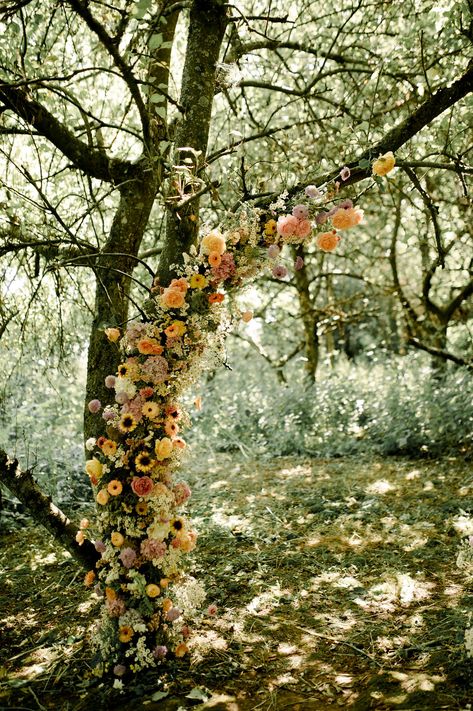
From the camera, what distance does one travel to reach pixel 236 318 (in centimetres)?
298

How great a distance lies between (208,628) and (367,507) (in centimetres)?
239

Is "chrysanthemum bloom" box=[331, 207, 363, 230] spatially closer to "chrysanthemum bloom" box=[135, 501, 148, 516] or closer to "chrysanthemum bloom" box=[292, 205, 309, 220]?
"chrysanthemum bloom" box=[292, 205, 309, 220]

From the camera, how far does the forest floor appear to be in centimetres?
274

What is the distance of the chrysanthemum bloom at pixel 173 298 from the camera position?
2.75 metres

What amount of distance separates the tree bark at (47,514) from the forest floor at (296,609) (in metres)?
0.56

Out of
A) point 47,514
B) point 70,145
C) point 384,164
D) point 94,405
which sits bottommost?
point 47,514

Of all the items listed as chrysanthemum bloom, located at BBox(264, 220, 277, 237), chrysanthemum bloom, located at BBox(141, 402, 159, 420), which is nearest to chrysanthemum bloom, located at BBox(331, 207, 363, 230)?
chrysanthemum bloom, located at BBox(264, 220, 277, 237)

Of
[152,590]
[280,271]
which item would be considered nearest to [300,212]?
[280,271]

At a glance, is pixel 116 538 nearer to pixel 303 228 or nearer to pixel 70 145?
pixel 303 228

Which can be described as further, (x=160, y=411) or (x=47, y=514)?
(x=47, y=514)

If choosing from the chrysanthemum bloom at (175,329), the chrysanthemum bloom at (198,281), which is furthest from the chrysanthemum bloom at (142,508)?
the chrysanthemum bloom at (198,281)

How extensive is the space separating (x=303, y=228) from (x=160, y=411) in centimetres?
116

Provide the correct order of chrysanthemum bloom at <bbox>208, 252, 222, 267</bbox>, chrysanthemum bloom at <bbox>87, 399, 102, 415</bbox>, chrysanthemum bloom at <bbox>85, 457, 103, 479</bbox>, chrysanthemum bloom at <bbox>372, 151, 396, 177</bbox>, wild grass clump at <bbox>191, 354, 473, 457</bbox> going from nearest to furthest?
chrysanthemum bloom at <bbox>372, 151, 396, 177</bbox> → chrysanthemum bloom at <bbox>208, 252, 222, 267</bbox> → chrysanthemum bloom at <bbox>85, 457, 103, 479</bbox> → chrysanthemum bloom at <bbox>87, 399, 102, 415</bbox> → wild grass clump at <bbox>191, 354, 473, 457</bbox>

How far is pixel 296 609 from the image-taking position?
11.8ft
